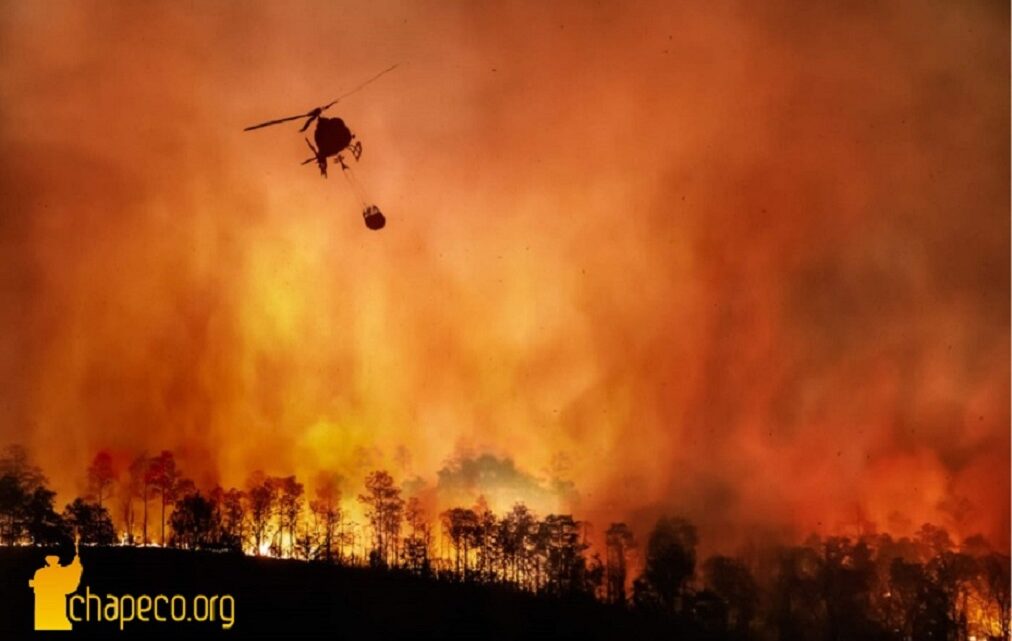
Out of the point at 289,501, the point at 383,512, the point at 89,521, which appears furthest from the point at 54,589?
the point at 383,512

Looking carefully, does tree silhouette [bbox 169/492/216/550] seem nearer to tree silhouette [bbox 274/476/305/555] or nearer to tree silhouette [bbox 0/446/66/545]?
tree silhouette [bbox 274/476/305/555]

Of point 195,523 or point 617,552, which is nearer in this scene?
point 617,552

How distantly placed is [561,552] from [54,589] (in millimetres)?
14913

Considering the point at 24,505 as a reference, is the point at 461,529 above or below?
below

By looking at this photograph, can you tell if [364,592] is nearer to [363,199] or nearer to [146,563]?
[146,563]

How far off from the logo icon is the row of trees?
297 centimetres

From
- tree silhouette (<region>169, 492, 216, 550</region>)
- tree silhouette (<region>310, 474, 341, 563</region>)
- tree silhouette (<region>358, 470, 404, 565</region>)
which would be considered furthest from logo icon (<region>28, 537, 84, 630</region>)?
tree silhouette (<region>358, 470, 404, 565</region>)

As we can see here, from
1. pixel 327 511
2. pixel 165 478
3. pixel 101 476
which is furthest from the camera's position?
pixel 327 511

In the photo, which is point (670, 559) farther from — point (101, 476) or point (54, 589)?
point (101, 476)

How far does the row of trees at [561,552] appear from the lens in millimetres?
28922

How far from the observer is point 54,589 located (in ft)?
80.0

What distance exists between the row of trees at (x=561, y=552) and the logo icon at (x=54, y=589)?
297cm

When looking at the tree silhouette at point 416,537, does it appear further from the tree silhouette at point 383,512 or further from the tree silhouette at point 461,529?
the tree silhouette at point 461,529

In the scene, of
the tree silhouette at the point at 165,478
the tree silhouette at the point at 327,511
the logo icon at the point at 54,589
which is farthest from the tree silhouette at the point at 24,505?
the tree silhouette at the point at 327,511
